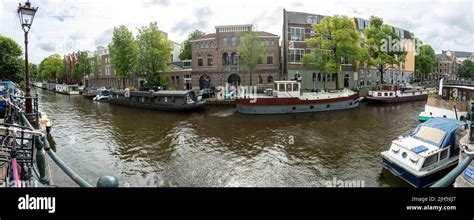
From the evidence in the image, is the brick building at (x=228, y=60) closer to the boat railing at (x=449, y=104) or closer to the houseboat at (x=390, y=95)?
the houseboat at (x=390, y=95)

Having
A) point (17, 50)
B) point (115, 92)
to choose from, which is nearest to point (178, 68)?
point (115, 92)

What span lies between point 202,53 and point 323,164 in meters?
34.3

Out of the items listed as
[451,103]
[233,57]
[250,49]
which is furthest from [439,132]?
[233,57]

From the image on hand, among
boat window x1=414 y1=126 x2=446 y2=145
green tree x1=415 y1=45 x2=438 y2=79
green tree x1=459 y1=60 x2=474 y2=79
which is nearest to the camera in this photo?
boat window x1=414 y1=126 x2=446 y2=145

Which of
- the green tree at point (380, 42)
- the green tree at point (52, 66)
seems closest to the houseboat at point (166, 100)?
the green tree at point (380, 42)

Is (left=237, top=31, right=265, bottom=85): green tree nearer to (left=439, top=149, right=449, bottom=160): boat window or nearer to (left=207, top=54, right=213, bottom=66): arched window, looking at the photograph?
(left=207, top=54, right=213, bottom=66): arched window

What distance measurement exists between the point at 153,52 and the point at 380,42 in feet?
101

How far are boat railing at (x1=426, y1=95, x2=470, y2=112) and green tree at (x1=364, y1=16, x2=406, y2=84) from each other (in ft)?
58.4

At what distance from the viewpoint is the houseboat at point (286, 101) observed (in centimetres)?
2348

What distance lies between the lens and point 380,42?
35.9m

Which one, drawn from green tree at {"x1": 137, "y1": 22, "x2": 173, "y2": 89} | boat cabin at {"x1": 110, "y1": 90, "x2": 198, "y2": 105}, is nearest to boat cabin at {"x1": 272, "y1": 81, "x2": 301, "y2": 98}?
boat cabin at {"x1": 110, "y1": 90, "x2": 198, "y2": 105}

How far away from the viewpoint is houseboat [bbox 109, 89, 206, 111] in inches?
1007

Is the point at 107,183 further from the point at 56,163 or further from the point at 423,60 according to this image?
the point at 423,60

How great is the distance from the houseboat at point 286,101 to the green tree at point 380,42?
14.4 metres
